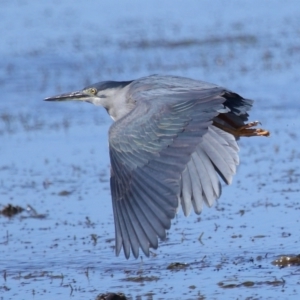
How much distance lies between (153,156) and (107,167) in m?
3.55

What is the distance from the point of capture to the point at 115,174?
4.91 m

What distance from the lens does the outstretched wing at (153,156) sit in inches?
176

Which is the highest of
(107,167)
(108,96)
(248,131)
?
(108,96)

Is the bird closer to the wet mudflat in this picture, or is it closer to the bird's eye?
the bird's eye

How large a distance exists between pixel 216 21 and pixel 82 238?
1145 centimetres

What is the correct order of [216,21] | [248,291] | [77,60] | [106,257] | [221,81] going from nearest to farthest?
[248,291] → [106,257] → [221,81] → [77,60] → [216,21]

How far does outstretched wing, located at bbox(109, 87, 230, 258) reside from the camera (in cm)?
446

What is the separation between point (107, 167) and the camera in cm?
835

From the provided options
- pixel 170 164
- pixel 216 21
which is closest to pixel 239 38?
pixel 216 21

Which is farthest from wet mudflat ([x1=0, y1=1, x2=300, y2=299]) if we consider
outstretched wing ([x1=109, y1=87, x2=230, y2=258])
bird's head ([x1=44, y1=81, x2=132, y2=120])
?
bird's head ([x1=44, y1=81, x2=132, y2=120])

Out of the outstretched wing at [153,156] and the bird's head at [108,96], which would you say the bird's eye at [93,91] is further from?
the outstretched wing at [153,156]

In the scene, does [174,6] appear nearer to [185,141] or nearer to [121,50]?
[121,50]

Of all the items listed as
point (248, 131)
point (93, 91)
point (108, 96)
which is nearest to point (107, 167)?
point (93, 91)

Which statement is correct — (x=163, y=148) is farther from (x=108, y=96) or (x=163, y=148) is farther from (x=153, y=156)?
(x=108, y=96)
